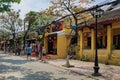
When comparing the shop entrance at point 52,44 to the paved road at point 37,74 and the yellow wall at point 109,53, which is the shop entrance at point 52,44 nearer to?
the yellow wall at point 109,53

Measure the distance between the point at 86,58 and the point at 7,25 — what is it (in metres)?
28.2

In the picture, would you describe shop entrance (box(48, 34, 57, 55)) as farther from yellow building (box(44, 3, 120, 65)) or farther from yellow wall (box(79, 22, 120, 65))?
yellow wall (box(79, 22, 120, 65))

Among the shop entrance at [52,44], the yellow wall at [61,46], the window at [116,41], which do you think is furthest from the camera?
the shop entrance at [52,44]

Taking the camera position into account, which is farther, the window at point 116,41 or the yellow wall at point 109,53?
the window at point 116,41

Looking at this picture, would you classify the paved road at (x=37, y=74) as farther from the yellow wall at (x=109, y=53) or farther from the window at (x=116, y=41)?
the window at (x=116, y=41)

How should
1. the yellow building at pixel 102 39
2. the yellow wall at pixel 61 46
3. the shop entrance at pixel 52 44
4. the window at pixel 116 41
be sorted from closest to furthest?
1. the yellow building at pixel 102 39
2. the window at pixel 116 41
3. the yellow wall at pixel 61 46
4. the shop entrance at pixel 52 44

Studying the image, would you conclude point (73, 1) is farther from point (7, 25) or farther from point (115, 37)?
point (7, 25)

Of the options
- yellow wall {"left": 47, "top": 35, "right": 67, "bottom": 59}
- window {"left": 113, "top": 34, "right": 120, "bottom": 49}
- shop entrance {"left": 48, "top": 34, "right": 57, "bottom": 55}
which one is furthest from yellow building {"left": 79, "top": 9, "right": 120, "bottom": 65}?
shop entrance {"left": 48, "top": 34, "right": 57, "bottom": 55}

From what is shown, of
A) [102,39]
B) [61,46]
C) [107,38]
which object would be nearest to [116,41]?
[107,38]

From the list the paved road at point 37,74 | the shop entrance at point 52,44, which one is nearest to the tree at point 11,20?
the shop entrance at point 52,44

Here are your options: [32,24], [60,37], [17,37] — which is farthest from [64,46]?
[17,37]

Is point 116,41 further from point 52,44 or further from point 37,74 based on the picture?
point 52,44

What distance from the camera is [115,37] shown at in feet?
90.9

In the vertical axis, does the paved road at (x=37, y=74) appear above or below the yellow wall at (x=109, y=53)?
below
